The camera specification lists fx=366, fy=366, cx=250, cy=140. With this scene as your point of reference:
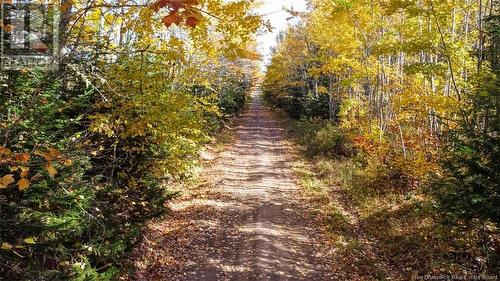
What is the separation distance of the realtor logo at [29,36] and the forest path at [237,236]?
5.10m

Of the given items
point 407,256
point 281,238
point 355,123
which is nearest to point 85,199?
point 281,238

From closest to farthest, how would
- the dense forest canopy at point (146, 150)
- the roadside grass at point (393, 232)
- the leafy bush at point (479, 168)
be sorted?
1. the dense forest canopy at point (146, 150)
2. the leafy bush at point (479, 168)
3. the roadside grass at point (393, 232)

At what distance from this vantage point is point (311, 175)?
17516mm

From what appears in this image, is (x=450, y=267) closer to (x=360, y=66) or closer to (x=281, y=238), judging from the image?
(x=281, y=238)

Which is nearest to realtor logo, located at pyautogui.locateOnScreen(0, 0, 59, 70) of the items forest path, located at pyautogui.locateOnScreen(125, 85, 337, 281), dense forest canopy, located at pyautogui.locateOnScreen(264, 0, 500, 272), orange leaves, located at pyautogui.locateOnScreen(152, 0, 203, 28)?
orange leaves, located at pyautogui.locateOnScreen(152, 0, 203, 28)

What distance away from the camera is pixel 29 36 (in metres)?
5.88

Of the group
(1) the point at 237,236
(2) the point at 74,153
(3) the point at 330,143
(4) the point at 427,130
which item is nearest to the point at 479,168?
(1) the point at 237,236

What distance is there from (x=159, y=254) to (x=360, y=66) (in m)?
12.8

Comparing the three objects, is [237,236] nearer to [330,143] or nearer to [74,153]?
[74,153]

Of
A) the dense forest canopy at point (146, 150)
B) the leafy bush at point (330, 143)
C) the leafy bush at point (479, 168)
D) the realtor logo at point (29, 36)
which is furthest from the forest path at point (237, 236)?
the realtor logo at point (29, 36)

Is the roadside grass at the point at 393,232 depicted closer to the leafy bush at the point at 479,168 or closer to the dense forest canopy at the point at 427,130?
the dense forest canopy at the point at 427,130

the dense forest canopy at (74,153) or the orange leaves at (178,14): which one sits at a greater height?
the orange leaves at (178,14)

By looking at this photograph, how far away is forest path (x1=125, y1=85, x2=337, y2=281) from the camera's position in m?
8.77

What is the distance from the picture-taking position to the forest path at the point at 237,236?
8773 millimetres
